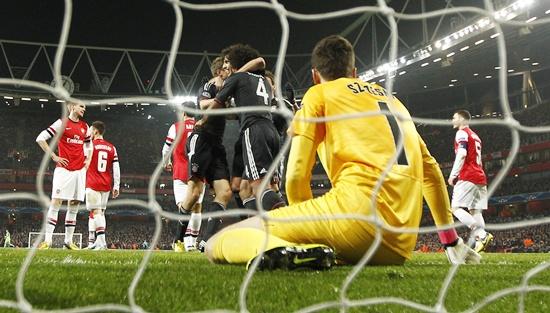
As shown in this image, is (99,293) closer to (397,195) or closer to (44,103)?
(397,195)

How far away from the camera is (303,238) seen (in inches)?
114

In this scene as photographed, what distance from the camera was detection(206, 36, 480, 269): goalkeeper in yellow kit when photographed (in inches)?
109

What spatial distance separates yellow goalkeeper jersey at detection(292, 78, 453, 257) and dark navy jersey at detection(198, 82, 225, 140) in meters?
2.29

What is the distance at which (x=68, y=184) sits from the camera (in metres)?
7.66

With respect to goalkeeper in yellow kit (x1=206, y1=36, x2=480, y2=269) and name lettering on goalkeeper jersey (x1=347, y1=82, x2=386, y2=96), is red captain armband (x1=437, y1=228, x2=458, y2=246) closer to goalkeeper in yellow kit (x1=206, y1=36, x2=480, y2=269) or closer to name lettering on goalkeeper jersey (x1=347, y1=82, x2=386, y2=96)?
goalkeeper in yellow kit (x1=206, y1=36, x2=480, y2=269)

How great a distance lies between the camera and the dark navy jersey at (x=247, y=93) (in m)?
4.54

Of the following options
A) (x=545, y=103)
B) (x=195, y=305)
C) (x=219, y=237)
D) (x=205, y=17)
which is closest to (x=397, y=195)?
(x=219, y=237)

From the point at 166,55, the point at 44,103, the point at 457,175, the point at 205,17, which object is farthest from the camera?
the point at 44,103

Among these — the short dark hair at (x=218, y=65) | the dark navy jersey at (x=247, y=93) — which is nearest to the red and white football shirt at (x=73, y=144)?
the short dark hair at (x=218, y=65)

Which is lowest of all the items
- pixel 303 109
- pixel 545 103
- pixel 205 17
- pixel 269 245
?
pixel 269 245

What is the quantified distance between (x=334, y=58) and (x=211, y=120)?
2419mm

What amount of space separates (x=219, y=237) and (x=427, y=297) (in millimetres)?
1510

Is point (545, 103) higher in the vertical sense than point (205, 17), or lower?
lower

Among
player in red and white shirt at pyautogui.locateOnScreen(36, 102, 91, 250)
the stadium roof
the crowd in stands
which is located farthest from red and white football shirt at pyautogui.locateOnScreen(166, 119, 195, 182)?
the crowd in stands
